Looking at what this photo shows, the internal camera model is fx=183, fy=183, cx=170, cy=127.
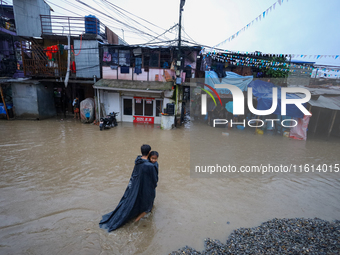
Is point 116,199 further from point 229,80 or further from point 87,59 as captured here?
point 87,59

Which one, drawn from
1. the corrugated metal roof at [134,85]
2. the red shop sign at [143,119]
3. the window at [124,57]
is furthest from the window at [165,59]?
the red shop sign at [143,119]

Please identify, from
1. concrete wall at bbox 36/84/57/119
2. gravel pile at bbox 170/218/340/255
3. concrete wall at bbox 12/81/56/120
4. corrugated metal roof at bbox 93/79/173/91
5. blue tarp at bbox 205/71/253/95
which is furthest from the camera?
concrete wall at bbox 36/84/57/119

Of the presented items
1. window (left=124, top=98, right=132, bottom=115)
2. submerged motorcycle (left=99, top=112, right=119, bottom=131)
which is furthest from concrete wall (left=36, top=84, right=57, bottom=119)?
window (left=124, top=98, right=132, bottom=115)

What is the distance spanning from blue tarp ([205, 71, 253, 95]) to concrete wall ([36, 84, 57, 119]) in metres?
12.6

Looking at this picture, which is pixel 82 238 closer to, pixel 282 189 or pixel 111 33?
pixel 282 189

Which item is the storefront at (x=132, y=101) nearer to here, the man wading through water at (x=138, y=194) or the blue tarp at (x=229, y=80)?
the blue tarp at (x=229, y=80)

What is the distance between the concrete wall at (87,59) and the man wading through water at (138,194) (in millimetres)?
12422

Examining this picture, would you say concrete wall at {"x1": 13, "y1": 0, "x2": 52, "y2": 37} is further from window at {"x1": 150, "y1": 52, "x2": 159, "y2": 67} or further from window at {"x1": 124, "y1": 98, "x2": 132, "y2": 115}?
window at {"x1": 150, "y1": 52, "x2": 159, "y2": 67}

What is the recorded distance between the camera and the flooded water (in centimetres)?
343

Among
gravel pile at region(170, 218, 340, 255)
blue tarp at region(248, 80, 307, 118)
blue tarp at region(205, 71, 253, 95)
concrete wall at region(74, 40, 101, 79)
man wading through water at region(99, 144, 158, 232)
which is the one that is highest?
concrete wall at region(74, 40, 101, 79)

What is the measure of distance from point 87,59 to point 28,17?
617 centimetres

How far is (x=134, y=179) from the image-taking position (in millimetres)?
3609

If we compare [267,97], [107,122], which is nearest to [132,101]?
[107,122]

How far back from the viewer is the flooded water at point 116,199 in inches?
135
